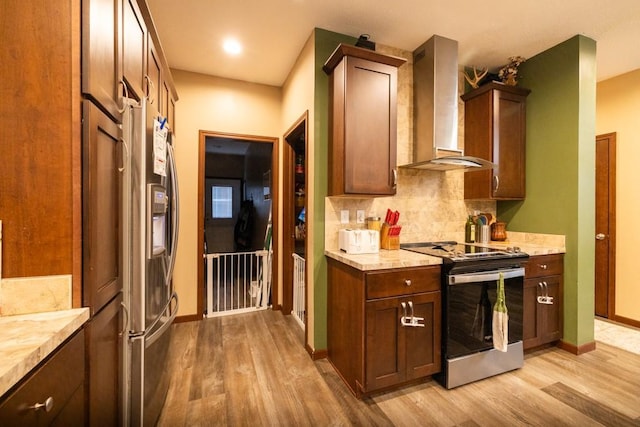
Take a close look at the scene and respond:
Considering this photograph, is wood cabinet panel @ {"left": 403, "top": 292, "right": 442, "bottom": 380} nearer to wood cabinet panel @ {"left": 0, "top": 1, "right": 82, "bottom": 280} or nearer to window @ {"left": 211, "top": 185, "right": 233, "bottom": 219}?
wood cabinet panel @ {"left": 0, "top": 1, "right": 82, "bottom": 280}

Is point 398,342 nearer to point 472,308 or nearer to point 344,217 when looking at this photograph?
point 472,308

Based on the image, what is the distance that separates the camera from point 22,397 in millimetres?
682

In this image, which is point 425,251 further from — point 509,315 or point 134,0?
point 134,0

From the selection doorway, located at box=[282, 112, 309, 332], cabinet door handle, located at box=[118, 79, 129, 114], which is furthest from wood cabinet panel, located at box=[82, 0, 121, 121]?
doorway, located at box=[282, 112, 309, 332]

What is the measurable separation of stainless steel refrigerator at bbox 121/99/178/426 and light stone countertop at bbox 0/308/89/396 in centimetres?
35

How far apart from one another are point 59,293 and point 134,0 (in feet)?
5.09

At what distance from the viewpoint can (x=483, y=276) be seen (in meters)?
2.05

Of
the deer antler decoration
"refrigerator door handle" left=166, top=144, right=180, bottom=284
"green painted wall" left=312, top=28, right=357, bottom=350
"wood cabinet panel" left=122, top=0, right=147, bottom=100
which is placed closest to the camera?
"wood cabinet panel" left=122, top=0, right=147, bottom=100

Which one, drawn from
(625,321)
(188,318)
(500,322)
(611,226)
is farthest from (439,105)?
(188,318)

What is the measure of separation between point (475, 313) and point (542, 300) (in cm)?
90

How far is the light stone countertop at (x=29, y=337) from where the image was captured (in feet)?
2.14

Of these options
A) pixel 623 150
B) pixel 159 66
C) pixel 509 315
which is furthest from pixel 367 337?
pixel 623 150

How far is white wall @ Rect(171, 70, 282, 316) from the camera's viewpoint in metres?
3.11

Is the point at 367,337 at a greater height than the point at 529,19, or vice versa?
the point at 529,19
